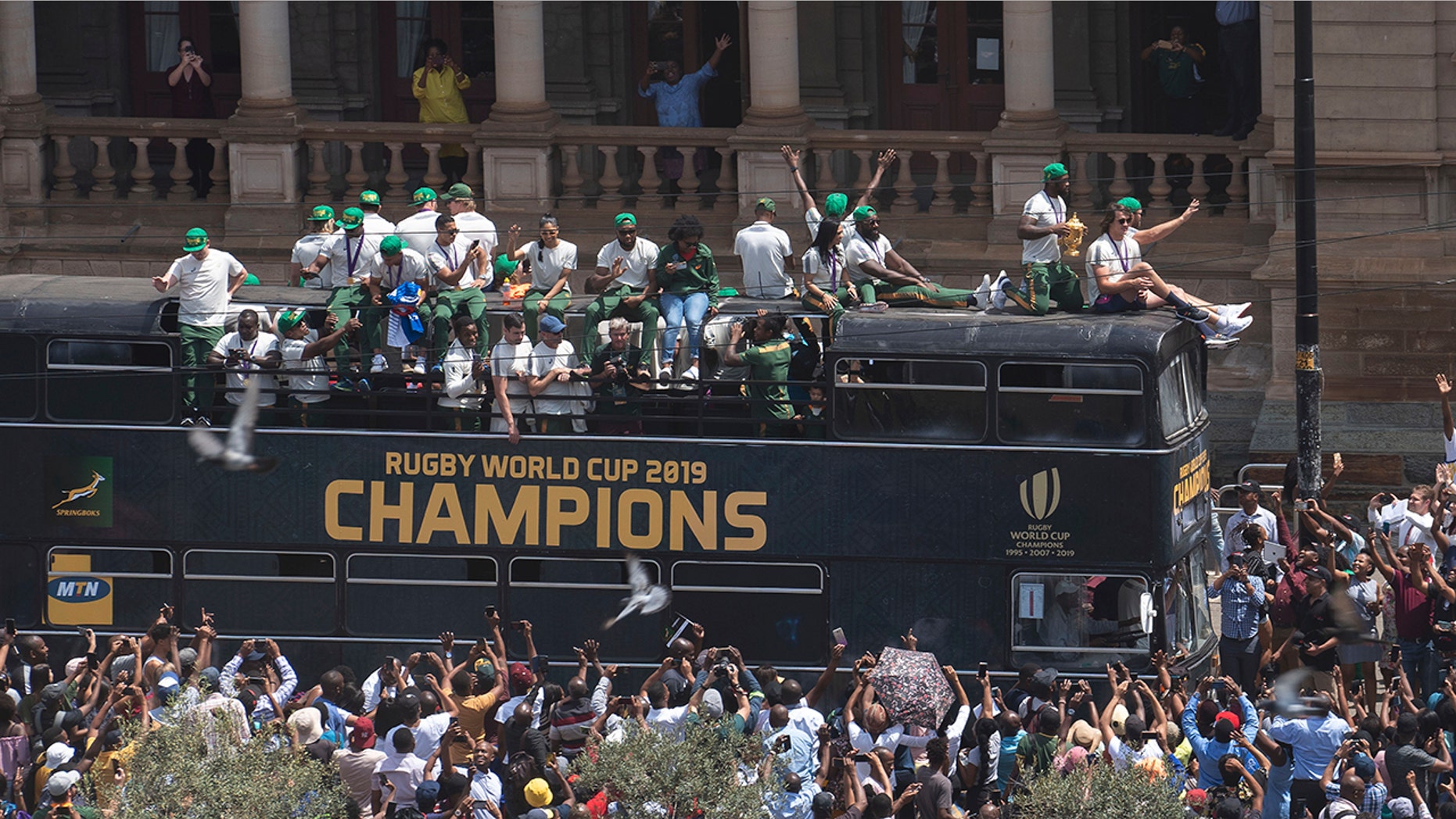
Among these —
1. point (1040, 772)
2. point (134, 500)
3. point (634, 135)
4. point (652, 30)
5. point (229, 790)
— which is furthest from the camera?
point (652, 30)

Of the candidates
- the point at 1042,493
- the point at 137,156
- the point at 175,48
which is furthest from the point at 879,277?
the point at 175,48

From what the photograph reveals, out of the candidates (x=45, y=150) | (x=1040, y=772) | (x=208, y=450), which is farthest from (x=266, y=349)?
(x=45, y=150)

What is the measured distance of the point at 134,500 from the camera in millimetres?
19297

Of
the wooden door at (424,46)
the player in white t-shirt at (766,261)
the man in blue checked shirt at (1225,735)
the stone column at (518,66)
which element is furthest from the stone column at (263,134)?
the man in blue checked shirt at (1225,735)

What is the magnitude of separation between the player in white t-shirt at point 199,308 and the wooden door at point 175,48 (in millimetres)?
11821

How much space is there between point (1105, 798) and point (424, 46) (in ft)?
61.3

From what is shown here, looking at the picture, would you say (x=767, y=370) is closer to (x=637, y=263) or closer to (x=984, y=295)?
(x=637, y=263)

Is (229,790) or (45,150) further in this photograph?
(45,150)

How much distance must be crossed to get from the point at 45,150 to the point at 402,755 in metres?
14.8

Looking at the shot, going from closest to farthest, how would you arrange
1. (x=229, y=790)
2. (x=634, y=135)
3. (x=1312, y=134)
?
(x=229, y=790) < (x=1312, y=134) < (x=634, y=135)

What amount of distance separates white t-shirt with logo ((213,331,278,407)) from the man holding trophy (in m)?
5.66

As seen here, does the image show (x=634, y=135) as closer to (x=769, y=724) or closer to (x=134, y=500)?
(x=134, y=500)

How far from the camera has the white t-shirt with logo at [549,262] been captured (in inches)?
807

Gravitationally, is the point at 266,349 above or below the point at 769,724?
above
